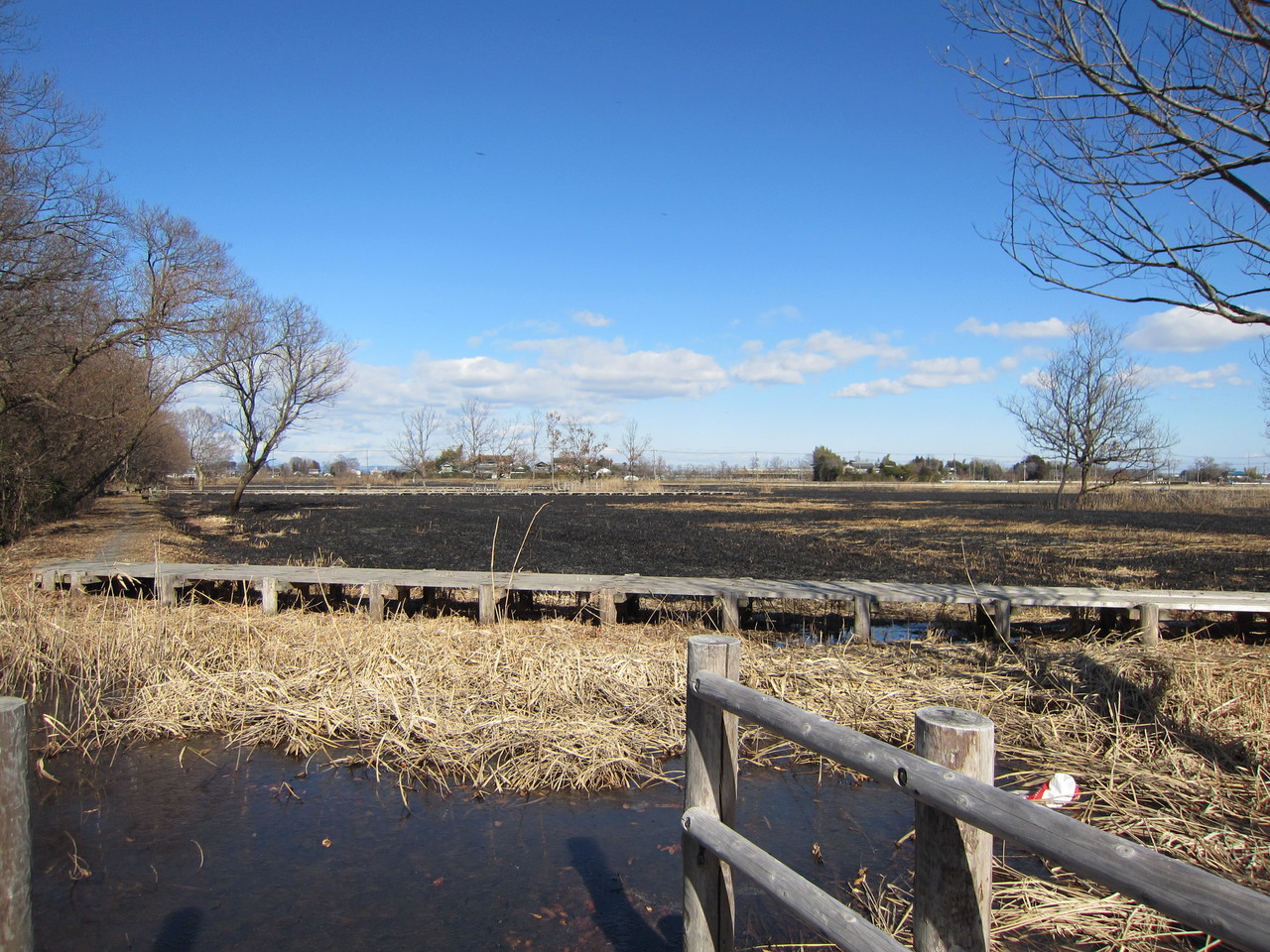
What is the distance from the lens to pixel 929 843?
5.92 ft

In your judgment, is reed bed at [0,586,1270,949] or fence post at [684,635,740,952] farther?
reed bed at [0,586,1270,949]

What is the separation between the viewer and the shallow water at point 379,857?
3258 mm

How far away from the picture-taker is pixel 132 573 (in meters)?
9.42

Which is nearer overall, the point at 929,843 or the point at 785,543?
the point at 929,843

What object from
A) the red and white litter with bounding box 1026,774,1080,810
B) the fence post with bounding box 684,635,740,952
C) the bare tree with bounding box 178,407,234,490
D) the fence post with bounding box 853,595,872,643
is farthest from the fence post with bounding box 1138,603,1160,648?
the bare tree with bounding box 178,407,234,490

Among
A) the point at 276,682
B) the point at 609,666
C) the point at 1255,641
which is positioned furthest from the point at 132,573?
the point at 1255,641

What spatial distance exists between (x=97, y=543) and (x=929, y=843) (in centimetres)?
1664

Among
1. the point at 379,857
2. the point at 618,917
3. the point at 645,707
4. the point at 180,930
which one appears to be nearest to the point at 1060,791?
the point at 618,917

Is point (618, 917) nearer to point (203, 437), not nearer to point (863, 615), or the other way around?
point (863, 615)

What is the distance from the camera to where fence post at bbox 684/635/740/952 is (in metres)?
2.57

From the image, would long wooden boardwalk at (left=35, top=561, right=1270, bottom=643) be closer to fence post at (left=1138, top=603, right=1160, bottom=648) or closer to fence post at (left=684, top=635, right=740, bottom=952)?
fence post at (left=1138, top=603, right=1160, bottom=648)

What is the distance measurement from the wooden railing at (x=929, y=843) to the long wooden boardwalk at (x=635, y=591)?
5266 millimetres

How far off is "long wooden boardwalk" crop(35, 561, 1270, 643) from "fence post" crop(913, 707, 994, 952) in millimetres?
5943

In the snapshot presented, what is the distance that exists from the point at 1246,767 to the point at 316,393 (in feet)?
122
